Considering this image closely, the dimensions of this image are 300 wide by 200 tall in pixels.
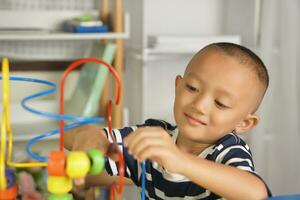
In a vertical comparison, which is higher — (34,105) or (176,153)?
(176,153)

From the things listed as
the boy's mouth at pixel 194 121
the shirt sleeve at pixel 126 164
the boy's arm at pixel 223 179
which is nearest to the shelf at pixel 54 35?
the shirt sleeve at pixel 126 164

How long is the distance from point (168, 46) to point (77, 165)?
1.44 metres

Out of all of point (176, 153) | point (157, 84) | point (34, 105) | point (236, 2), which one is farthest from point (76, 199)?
point (236, 2)

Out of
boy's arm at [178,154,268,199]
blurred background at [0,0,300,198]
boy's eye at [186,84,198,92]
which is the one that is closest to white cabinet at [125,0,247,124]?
blurred background at [0,0,300,198]

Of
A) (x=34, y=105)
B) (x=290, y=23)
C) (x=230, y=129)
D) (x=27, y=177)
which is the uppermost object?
(x=290, y=23)

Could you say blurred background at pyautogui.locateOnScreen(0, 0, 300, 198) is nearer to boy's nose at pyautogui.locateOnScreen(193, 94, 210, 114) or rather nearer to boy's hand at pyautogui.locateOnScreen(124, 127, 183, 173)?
boy's nose at pyautogui.locateOnScreen(193, 94, 210, 114)

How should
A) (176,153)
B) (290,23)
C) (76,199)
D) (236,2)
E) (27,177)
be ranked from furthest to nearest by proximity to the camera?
(236,2), (290,23), (27,177), (76,199), (176,153)

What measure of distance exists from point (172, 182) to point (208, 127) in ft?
0.40

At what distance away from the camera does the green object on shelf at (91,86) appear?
1775 millimetres

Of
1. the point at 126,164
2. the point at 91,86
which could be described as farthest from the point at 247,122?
the point at 91,86

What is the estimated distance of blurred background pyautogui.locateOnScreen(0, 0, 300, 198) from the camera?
5.77 ft

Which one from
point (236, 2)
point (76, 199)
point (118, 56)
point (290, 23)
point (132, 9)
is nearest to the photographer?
point (76, 199)

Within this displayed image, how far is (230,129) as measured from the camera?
85 centimetres

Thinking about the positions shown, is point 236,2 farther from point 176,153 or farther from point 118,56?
point 176,153
